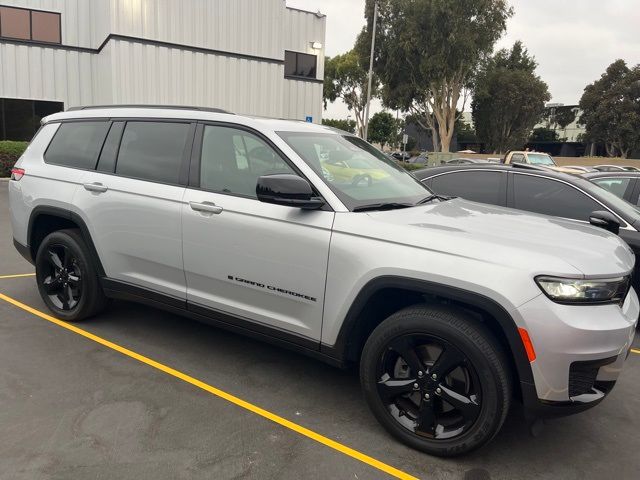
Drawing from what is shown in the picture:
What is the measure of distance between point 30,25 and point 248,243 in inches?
780

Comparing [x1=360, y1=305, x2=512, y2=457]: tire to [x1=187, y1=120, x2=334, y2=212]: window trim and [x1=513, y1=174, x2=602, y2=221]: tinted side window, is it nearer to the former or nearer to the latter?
[x1=187, y1=120, x2=334, y2=212]: window trim

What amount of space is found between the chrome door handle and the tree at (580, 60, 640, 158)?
150 ft

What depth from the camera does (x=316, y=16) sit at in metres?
22.1

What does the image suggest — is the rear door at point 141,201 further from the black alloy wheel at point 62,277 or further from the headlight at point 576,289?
the headlight at point 576,289

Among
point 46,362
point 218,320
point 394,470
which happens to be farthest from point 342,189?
point 46,362

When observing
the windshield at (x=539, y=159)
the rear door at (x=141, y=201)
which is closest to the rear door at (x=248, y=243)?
the rear door at (x=141, y=201)

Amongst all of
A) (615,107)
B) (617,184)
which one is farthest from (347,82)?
(617,184)

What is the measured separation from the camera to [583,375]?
251 cm

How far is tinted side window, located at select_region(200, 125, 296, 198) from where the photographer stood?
3.40 meters

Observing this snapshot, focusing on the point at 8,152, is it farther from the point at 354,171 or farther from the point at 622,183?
the point at 622,183

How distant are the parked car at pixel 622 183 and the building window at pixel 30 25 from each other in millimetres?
19284

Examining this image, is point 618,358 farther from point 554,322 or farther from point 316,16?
point 316,16

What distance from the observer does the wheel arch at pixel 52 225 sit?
4.18 m

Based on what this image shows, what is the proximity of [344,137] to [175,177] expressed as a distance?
4.28ft
